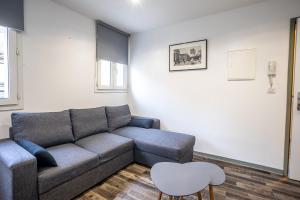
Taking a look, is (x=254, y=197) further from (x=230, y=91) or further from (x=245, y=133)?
(x=230, y=91)

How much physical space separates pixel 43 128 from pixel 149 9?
231 cm

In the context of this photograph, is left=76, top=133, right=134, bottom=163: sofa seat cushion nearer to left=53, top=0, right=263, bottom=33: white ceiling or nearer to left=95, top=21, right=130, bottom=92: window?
left=95, top=21, right=130, bottom=92: window

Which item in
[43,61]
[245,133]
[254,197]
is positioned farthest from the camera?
[245,133]

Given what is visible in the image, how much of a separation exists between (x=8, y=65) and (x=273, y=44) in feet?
11.6

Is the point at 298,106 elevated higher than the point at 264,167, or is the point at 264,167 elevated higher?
the point at 298,106

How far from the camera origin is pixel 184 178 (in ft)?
4.81

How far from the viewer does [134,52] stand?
12.5 feet

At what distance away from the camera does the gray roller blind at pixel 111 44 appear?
10.3 feet

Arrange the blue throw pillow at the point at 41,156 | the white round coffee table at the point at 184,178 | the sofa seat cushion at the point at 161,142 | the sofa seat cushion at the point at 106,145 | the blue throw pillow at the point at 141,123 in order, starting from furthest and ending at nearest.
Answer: the blue throw pillow at the point at 141,123
the sofa seat cushion at the point at 161,142
the sofa seat cushion at the point at 106,145
the blue throw pillow at the point at 41,156
the white round coffee table at the point at 184,178

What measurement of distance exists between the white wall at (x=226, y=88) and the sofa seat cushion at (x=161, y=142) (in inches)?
24.3

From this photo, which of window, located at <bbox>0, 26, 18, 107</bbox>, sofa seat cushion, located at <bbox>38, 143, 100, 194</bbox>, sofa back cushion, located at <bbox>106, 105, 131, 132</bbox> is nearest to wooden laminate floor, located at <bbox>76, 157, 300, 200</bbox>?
sofa seat cushion, located at <bbox>38, 143, 100, 194</bbox>

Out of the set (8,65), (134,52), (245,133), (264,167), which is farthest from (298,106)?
(8,65)

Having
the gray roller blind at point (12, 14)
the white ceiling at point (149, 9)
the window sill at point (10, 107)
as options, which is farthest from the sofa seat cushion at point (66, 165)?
the white ceiling at point (149, 9)

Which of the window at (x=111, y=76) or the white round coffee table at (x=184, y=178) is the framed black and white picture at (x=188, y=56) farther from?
the white round coffee table at (x=184, y=178)
